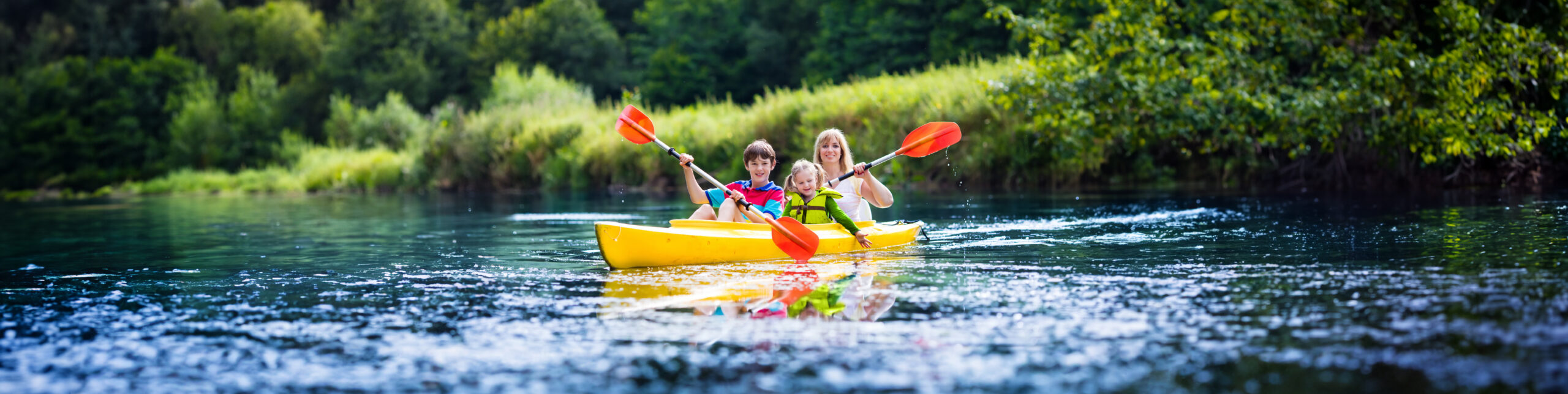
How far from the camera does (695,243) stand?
234 inches

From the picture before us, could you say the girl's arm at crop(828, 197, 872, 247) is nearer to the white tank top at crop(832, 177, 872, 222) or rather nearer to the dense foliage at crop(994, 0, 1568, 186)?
the white tank top at crop(832, 177, 872, 222)

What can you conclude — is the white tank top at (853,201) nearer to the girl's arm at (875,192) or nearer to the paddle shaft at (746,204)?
the girl's arm at (875,192)

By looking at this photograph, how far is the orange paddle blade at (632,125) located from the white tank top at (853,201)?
127cm

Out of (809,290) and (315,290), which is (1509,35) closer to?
(809,290)

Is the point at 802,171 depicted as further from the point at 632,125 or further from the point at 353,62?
the point at 353,62

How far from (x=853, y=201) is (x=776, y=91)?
17017 millimetres

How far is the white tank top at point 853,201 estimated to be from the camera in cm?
776

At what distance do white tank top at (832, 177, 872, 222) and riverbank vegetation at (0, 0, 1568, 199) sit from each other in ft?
12.8

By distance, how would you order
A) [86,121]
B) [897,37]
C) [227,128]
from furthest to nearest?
[86,121] < [227,128] < [897,37]

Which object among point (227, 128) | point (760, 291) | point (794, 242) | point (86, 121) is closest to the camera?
point (760, 291)

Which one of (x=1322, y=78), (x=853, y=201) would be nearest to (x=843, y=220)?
(x=853, y=201)

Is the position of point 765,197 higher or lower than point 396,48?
lower

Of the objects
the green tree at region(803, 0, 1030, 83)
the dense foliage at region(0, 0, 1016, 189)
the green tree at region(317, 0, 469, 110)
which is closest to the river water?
the green tree at region(803, 0, 1030, 83)

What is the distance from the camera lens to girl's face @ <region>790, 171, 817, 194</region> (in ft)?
22.3
